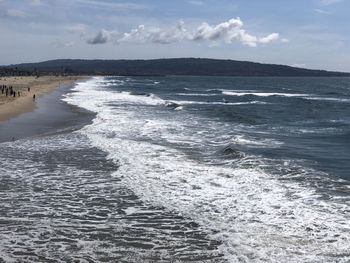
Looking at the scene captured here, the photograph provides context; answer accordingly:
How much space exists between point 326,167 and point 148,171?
7.18m

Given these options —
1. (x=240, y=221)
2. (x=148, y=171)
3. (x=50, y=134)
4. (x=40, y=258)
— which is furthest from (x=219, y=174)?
(x=50, y=134)

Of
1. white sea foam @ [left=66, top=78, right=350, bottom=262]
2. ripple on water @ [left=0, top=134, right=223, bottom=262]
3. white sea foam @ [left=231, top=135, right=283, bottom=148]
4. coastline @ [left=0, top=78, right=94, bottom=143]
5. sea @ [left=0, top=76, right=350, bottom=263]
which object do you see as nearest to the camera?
ripple on water @ [left=0, top=134, right=223, bottom=262]

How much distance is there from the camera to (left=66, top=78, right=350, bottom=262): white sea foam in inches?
428

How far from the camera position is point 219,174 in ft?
59.5

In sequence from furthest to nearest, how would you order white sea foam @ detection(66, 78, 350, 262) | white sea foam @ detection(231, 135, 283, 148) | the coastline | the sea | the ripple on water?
the coastline → white sea foam @ detection(231, 135, 283, 148) → white sea foam @ detection(66, 78, 350, 262) → the sea → the ripple on water

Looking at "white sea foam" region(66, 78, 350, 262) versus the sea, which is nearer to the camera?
the sea

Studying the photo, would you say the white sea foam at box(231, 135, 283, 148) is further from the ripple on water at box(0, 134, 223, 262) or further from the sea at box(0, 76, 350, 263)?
the ripple on water at box(0, 134, 223, 262)

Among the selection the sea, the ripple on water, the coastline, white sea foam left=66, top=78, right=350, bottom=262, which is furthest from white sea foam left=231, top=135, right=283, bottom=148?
the coastline

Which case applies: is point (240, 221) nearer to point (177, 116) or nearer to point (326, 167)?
point (326, 167)

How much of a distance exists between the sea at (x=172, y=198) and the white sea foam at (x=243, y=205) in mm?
31

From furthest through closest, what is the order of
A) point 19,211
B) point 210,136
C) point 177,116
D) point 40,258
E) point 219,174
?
point 177,116, point 210,136, point 219,174, point 19,211, point 40,258

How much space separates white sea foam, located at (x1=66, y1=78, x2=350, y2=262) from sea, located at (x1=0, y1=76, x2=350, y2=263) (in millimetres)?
31

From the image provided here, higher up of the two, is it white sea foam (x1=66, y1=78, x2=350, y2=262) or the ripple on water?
white sea foam (x1=66, y1=78, x2=350, y2=262)

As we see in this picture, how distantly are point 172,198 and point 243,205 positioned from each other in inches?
83.4
